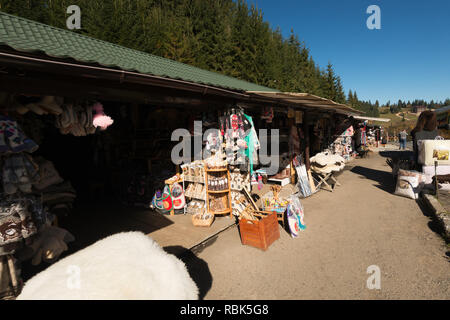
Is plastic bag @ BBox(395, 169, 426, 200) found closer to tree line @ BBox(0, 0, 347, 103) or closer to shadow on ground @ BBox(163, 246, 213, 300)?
shadow on ground @ BBox(163, 246, 213, 300)

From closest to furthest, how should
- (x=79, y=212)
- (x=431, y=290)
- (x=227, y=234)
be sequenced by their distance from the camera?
(x=431, y=290), (x=227, y=234), (x=79, y=212)

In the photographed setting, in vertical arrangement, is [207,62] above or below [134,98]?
above

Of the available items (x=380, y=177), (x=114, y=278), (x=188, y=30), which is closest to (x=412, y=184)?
(x=380, y=177)

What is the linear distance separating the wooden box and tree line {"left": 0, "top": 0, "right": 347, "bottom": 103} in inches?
768

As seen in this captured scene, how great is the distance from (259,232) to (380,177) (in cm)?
902

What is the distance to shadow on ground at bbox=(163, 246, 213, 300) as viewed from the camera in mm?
3373

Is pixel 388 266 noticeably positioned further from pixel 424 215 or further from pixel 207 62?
pixel 207 62

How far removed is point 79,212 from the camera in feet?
21.4

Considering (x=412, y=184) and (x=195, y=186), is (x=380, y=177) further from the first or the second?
(x=195, y=186)

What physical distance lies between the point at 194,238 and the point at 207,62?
23.8 m

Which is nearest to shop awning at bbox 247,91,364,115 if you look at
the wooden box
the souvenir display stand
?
the souvenir display stand

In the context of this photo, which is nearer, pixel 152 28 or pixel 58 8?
pixel 58 8
